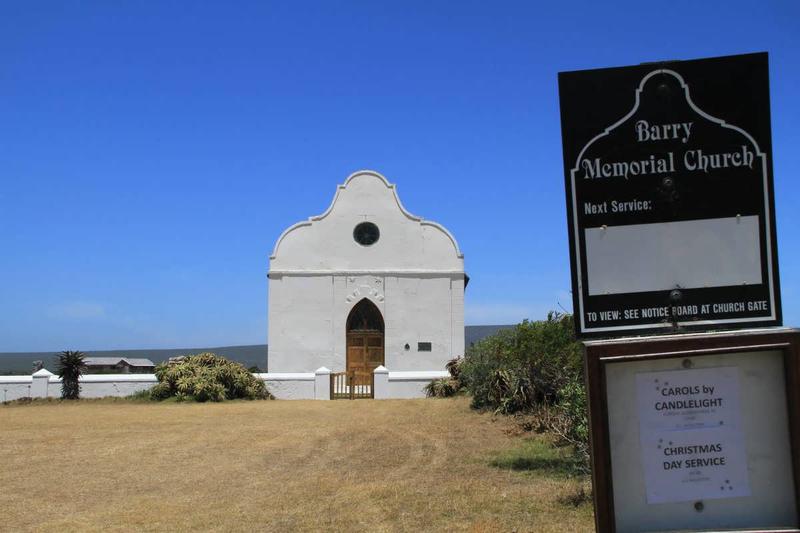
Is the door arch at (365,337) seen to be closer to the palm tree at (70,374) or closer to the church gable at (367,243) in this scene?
the church gable at (367,243)

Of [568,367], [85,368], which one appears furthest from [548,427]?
[85,368]

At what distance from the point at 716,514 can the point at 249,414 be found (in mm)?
15248

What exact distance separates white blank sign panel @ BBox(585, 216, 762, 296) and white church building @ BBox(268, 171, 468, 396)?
25.3 m

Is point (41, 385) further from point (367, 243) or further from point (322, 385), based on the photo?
point (367, 243)

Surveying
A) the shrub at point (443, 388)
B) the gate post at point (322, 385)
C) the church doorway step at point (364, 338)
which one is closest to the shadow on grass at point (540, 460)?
the shrub at point (443, 388)

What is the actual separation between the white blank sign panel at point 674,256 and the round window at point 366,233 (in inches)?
1040

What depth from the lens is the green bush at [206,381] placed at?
2236 centimetres

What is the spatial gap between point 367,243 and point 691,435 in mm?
26774

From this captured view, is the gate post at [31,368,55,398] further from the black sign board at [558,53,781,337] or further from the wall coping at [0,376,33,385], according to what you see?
the black sign board at [558,53,781,337]

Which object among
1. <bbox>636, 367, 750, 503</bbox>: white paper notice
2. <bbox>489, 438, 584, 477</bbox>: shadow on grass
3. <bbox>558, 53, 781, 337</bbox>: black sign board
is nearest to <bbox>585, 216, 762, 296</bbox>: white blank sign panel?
Result: <bbox>558, 53, 781, 337</bbox>: black sign board

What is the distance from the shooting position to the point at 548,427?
11.6 meters

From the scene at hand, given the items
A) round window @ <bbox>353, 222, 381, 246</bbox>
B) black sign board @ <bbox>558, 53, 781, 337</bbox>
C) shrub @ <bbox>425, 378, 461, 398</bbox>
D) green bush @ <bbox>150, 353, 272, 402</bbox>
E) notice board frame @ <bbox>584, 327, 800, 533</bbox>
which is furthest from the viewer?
round window @ <bbox>353, 222, 381, 246</bbox>

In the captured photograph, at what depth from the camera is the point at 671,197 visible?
3.68 metres

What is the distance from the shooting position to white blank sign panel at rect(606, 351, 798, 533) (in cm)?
335
